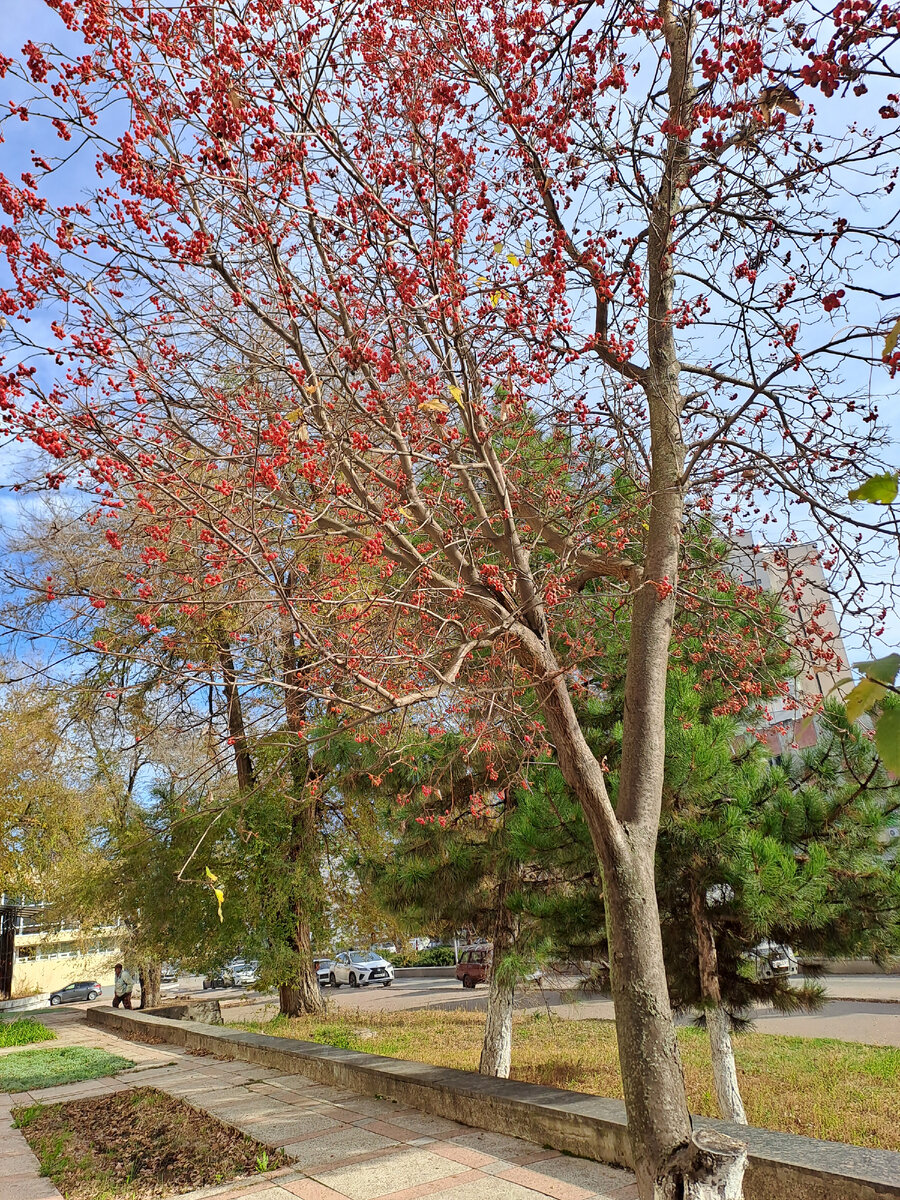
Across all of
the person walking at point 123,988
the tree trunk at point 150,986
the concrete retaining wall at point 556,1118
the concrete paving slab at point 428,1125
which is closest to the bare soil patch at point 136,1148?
the concrete paving slab at point 428,1125

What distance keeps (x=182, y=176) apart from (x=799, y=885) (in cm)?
543

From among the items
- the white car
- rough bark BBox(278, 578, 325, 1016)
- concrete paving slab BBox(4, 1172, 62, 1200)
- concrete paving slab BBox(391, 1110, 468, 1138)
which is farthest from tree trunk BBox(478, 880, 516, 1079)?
the white car

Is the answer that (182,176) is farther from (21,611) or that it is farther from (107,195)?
(21,611)

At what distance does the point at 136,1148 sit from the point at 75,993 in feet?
115

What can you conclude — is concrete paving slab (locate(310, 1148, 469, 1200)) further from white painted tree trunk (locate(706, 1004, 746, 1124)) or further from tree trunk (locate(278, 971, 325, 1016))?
tree trunk (locate(278, 971, 325, 1016))

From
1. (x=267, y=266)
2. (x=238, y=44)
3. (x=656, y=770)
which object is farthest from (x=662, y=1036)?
(x=238, y=44)

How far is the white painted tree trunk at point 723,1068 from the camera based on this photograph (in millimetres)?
6141

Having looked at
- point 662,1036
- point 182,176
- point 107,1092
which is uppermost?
point 182,176

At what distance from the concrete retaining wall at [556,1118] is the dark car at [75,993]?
30296 millimetres

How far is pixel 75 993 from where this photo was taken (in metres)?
35.4

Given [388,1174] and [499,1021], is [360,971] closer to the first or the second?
[499,1021]

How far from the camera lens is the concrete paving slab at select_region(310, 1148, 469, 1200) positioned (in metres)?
4.57

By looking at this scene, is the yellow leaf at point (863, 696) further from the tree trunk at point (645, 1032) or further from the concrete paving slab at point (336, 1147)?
the concrete paving slab at point (336, 1147)

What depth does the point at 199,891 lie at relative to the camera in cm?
1278
